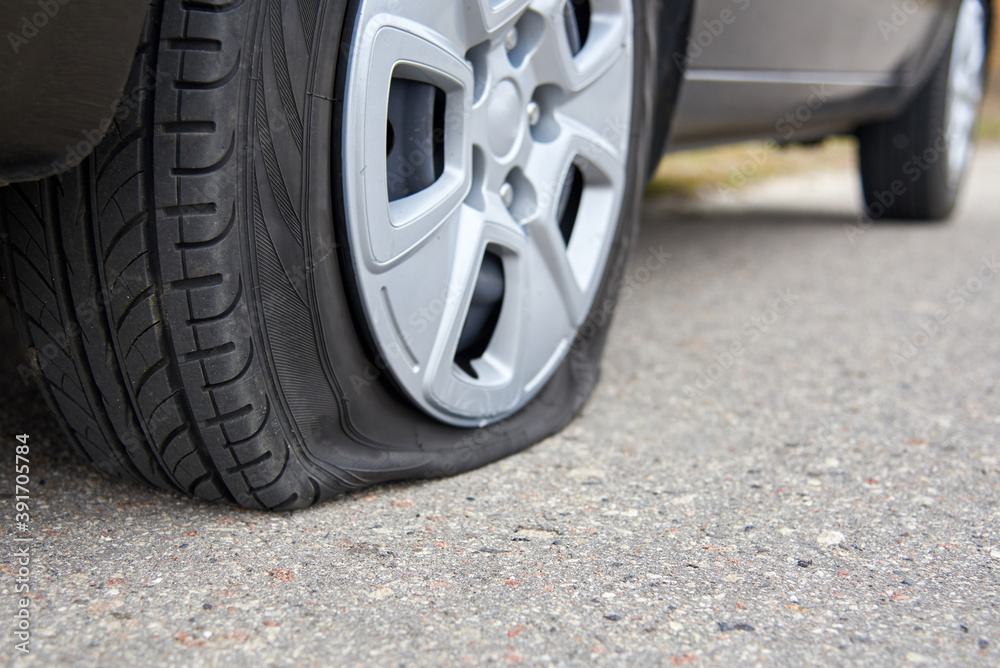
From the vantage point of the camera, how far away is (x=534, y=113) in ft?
4.38

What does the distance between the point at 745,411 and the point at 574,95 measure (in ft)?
2.10

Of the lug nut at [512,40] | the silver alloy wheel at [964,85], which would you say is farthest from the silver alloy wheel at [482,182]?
the silver alloy wheel at [964,85]

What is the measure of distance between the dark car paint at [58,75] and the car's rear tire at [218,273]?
8 centimetres

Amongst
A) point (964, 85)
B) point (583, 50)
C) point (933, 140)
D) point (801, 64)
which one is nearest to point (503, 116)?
point (583, 50)

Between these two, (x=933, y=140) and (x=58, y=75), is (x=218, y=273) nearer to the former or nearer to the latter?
(x=58, y=75)

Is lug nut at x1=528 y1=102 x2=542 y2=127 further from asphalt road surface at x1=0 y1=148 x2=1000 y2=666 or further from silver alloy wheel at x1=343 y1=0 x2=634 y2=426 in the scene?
asphalt road surface at x1=0 y1=148 x2=1000 y2=666

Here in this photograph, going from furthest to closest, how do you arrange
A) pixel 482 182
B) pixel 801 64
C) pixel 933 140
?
pixel 933 140 < pixel 801 64 < pixel 482 182

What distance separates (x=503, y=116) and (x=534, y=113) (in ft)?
0.40

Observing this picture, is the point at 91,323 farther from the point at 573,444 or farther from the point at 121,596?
the point at 573,444

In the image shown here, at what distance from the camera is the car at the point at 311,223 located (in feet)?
2.93

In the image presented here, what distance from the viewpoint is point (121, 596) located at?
2.93 feet

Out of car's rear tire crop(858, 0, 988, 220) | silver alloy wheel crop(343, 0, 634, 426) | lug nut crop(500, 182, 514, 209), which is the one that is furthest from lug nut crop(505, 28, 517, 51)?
car's rear tire crop(858, 0, 988, 220)

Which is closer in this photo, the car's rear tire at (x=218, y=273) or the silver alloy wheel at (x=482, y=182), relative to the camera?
the car's rear tire at (x=218, y=273)

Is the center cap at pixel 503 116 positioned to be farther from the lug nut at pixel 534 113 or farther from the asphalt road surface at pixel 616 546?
the asphalt road surface at pixel 616 546
